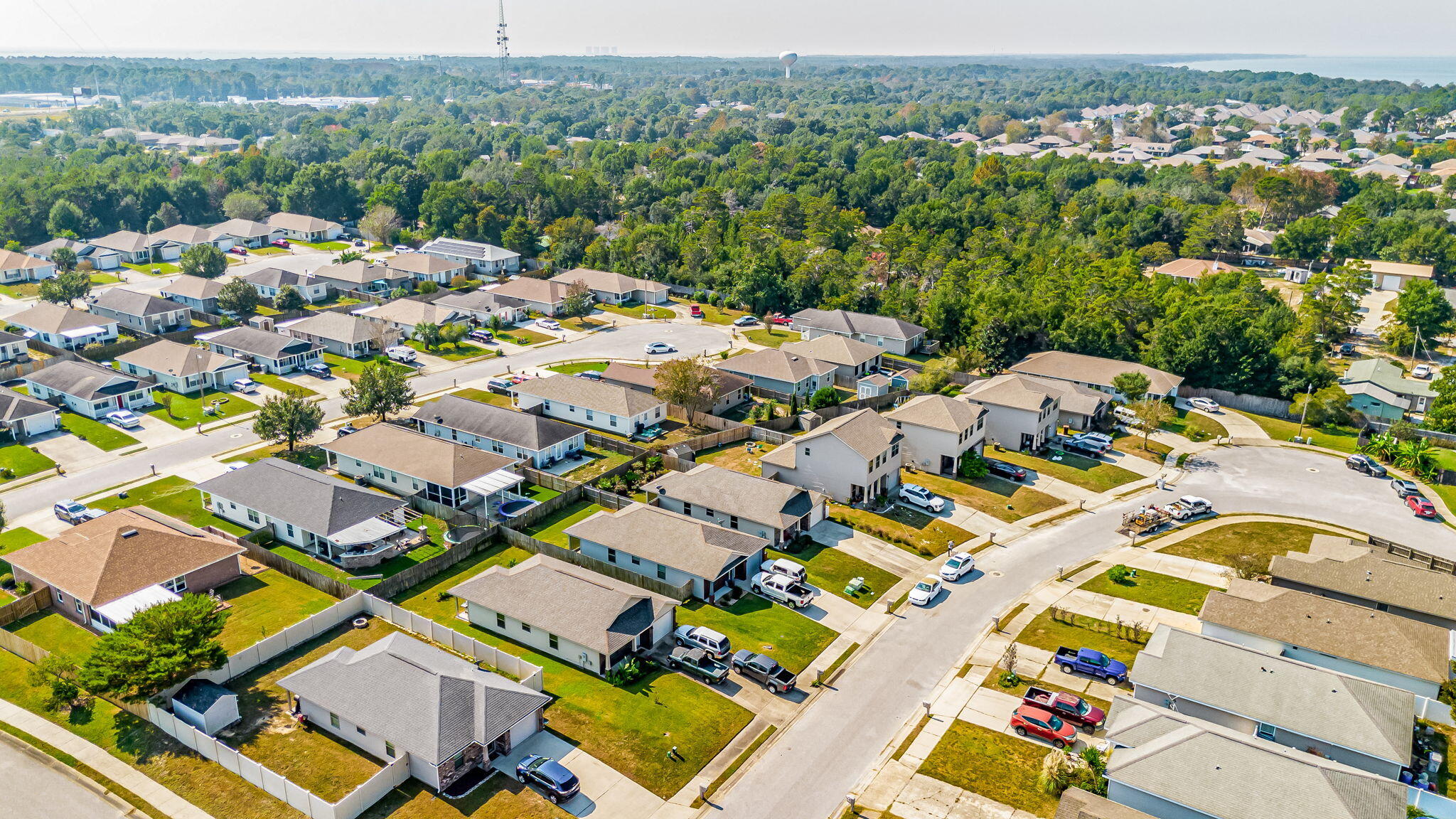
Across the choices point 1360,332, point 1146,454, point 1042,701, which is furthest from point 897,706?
point 1360,332

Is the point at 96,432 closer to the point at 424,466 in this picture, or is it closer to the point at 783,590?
the point at 424,466

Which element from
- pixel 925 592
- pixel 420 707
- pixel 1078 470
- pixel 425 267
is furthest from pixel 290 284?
pixel 1078 470

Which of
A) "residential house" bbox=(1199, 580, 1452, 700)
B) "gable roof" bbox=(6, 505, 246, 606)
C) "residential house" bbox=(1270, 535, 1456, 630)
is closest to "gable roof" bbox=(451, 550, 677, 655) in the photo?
"gable roof" bbox=(6, 505, 246, 606)

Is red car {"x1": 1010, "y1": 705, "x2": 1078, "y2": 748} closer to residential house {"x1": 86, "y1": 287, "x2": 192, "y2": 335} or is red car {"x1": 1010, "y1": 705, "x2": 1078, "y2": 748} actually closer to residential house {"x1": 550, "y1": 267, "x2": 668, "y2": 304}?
residential house {"x1": 550, "y1": 267, "x2": 668, "y2": 304}

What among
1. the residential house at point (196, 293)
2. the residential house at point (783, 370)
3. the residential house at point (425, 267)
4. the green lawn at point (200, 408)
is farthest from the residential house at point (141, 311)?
the residential house at point (783, 370)

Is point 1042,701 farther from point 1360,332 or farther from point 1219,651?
point 1360,332

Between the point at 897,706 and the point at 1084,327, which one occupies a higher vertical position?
the point at 1084,327

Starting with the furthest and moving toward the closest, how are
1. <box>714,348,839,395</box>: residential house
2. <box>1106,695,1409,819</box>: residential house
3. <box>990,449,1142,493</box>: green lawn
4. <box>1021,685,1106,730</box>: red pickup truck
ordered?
<box>714,348,839,395</box>: residential house, <box>990,449,1142,493</box>: green lawn, <box>1021,685,1106,730</box>: red pickup truck, <box>1106,695,1409,819</box>: residential house
